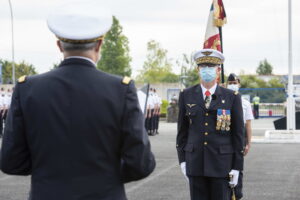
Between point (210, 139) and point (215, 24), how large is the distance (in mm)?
8053

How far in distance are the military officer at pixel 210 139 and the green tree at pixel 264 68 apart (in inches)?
4572

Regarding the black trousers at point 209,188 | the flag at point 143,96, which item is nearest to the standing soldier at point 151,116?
the black trousers at point 209,188

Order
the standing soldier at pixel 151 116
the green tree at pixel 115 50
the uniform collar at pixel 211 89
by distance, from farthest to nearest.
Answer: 1. the green tree at pixel 115 50
2. the standing soldier at pixel 151 116
3. the uniform collar at pixel 211 89

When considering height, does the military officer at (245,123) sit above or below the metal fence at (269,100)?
below

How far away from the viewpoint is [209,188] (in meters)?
5.65

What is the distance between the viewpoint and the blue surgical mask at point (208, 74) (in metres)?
5.85

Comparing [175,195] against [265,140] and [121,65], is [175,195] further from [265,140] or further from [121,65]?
[121,65]

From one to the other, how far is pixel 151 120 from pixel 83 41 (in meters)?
21.4

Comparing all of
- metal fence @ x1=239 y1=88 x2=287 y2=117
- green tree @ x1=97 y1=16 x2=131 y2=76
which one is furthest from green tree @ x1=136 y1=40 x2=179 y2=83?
metal fence @ x1=239 y1=88 x2=287 y2=117

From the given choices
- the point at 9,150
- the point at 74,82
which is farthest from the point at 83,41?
the point at 9,150

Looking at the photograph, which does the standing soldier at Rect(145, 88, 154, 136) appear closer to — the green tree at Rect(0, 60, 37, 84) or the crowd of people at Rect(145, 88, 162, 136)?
the crowd of people at Rect(145, 88, 162, 136)

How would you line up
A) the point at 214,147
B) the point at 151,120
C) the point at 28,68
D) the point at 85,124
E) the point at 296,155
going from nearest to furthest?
the point at 85,124
the point at 214,147
the point at 296,155
the point at 151,120
the point at 28,68

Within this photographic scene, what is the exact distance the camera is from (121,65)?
77375 mm

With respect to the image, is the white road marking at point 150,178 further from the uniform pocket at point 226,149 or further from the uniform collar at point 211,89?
the uniform pocket at point 226,149
